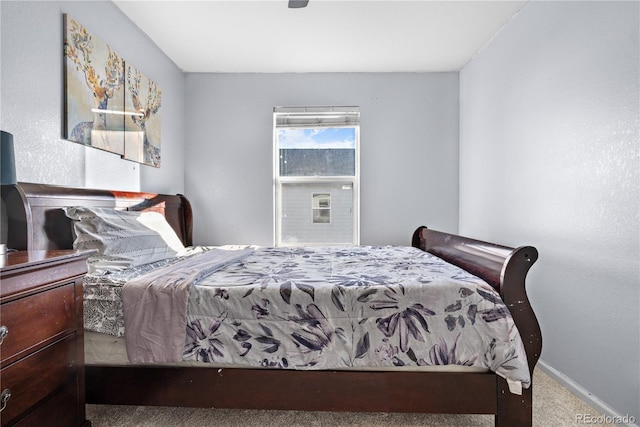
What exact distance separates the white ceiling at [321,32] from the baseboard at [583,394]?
254 cm

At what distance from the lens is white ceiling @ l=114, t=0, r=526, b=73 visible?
2.30m

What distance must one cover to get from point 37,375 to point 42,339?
120 millimetres

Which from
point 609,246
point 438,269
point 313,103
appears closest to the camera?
point 609,246

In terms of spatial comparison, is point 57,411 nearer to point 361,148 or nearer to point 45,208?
point 45,208

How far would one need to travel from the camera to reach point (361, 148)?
11.2 ft

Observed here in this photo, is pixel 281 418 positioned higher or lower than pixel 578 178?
lower

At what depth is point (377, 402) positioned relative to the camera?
130cm

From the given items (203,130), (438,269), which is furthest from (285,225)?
(438,269)

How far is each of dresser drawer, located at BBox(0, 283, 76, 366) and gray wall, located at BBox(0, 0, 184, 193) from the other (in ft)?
2.77

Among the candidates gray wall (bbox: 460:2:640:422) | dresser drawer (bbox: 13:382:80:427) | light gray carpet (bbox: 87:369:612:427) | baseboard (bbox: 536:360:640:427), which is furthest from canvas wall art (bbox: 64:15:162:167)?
baseboard (bbox: 536:360:640:427)

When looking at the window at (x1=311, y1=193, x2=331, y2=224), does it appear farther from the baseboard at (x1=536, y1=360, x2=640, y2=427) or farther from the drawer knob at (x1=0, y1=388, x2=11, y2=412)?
the drawer knob at (x1=0, y1=388, x2=11, y2=412)

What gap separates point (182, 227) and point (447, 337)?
2590 mm

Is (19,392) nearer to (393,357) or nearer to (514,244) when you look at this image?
(393,357)


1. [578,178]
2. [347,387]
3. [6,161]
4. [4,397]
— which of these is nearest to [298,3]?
[6,161]
